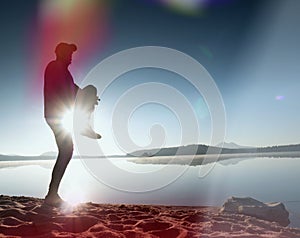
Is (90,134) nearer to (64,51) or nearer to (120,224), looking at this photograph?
(64,51)

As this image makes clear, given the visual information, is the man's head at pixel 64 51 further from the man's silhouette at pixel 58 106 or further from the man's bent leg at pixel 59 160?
the man's bent leg at pixel 59 160

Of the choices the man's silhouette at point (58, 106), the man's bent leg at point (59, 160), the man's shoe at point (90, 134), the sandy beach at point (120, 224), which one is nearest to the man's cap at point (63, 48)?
the man's silhouette at point (58, 106)

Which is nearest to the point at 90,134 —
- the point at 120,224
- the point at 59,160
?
the point at 59,160

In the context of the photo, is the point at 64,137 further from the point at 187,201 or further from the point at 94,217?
the point at 187,201

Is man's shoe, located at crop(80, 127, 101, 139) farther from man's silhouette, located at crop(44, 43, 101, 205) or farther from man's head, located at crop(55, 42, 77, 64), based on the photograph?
man's head, located at crop(55, 42, 77, 64)

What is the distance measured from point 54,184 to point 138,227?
1.93 meters

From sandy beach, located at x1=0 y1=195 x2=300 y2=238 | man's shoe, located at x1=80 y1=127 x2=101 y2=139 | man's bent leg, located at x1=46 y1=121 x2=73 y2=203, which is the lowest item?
sandy beach, located at x1=0 y1=195 x2=300 y2=238

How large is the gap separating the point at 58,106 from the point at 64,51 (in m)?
1.10

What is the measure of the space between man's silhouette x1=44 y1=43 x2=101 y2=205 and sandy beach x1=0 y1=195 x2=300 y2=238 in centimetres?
56

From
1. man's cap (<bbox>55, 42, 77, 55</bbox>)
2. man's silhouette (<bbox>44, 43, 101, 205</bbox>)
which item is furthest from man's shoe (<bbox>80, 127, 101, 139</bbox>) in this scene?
man's cap (<bbox>55, 42, 77, 55</bbox>)

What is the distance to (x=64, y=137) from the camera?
5.47 meters

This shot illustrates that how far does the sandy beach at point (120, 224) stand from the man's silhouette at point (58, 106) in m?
0.56

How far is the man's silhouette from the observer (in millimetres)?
5434

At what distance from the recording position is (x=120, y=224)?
4613 millimetres
